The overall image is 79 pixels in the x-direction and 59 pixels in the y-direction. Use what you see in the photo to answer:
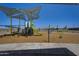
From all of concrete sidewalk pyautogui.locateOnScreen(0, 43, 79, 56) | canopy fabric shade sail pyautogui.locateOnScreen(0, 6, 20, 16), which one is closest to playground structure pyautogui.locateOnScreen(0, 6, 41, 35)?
canopy fabric shade sail pyautogui.locateOnScreen(0, 6, 20, 16)

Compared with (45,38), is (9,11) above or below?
above

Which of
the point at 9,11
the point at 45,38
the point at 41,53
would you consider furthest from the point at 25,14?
the point at 41,53

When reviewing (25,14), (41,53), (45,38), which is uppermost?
(25,14)

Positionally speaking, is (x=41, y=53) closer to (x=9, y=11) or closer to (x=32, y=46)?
(x=32, y=46)

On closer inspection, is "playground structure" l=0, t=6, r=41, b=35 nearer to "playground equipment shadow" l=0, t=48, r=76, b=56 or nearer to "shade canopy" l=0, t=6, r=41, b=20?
A: "shade canopy" l=0, t=6, r=41, b=20

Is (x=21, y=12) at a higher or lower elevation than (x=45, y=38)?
higher

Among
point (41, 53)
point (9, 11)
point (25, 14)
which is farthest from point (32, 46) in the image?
point (9, 11)

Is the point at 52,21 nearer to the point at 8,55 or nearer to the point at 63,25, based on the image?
the point at 63,25

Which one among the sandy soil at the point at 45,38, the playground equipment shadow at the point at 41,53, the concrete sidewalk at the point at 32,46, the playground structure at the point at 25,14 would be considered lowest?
the playground equipment shadow at the point at 41,53

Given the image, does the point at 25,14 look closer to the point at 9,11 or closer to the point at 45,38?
the point at 9,11

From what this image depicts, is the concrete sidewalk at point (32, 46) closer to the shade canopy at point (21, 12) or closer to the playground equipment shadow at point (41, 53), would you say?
the playground equipment shadow at point (41, 53)

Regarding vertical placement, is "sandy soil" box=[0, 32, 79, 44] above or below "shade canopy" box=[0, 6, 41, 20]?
below

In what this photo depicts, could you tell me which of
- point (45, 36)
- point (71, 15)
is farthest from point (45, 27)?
point (71, 15)

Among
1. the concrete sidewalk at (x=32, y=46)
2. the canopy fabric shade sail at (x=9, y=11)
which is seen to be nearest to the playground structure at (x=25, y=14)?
the canopy fabric shade sail at (x=9, y=11)
